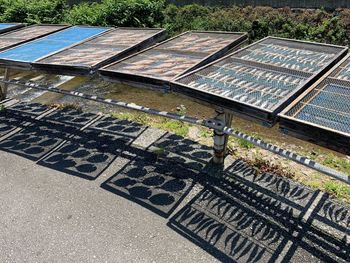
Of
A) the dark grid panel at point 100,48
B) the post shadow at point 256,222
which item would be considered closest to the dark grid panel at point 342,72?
the post shadow at point 256,222

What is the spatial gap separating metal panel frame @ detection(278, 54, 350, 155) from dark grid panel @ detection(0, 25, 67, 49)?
9097 millimetres

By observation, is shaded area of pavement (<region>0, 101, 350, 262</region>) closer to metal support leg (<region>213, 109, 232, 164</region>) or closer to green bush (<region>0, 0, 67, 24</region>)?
metal support leg (<region>213, 109, 232, 164</region>)

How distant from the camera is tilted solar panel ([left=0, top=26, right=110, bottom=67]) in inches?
386

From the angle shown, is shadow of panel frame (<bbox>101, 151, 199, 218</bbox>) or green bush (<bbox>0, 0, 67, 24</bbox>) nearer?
shadow of panel frame (<bbox>101, 151, 199, 218</bbox>)

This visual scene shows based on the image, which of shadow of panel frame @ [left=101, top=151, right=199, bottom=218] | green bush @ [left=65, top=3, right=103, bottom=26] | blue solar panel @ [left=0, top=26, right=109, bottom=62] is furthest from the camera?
green bush @ [left=65, top=3, right=103, bottom=26]

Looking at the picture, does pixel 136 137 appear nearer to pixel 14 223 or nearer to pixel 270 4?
pixel 14 223

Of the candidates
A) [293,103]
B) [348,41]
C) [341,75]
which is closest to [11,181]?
[293,103]

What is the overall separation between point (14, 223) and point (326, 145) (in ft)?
20.3

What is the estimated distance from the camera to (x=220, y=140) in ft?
27.7

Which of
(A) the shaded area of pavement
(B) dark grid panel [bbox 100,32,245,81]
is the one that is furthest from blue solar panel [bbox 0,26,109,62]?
(B) dark grid panel [bbox 100,32,245,81]

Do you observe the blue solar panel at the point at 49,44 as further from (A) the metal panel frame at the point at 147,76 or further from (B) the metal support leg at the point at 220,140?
(B) the metal support leg at the point at 220,140

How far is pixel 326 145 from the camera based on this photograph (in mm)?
5488

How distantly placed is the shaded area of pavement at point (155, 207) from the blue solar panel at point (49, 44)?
246 cm

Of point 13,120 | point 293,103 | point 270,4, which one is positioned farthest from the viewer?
point 270,4
